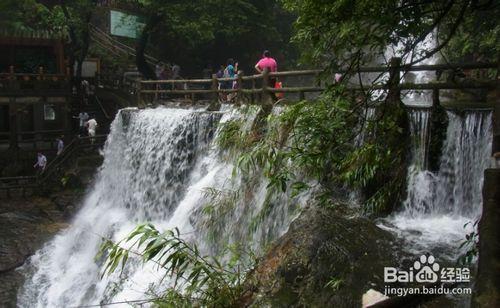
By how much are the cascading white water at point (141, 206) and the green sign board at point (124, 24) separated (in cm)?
703

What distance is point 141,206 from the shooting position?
15.1 m

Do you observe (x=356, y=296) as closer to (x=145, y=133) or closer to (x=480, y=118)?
(x=480, y=118)

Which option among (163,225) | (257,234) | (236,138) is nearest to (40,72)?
(163,225)

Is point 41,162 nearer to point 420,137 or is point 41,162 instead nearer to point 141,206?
point 141,206

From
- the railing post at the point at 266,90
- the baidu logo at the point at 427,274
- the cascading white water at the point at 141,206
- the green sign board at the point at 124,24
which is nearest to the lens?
the baidu logo at the point at 427,274

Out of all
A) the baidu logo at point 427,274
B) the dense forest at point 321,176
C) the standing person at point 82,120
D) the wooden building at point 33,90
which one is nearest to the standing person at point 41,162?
the wooden building at point 33,90

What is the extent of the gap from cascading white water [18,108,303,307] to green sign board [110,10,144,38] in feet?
23.1

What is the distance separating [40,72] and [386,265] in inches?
792

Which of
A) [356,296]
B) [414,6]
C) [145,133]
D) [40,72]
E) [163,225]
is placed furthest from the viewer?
[40,72]

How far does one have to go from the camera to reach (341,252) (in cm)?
639

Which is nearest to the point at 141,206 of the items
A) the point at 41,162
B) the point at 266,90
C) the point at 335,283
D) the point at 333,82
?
the point at 266,90

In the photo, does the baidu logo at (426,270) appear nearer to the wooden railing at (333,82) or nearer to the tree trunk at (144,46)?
the wooden railing at (333,82)

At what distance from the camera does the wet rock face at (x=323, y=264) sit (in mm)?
5707

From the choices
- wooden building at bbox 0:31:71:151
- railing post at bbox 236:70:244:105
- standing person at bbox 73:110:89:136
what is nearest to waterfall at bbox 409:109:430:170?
railing post at bbox 236:70:244:105
